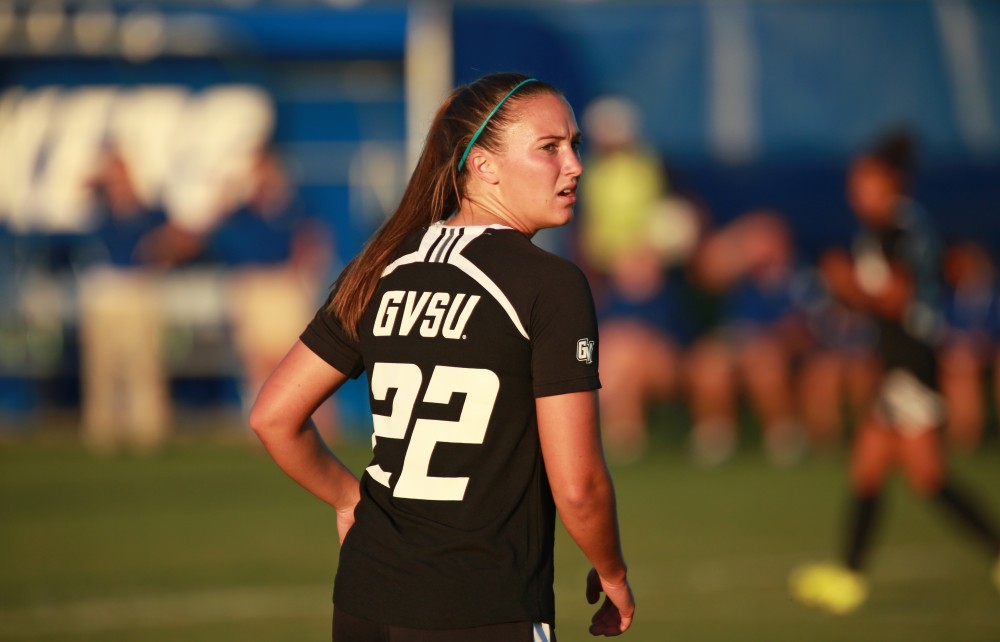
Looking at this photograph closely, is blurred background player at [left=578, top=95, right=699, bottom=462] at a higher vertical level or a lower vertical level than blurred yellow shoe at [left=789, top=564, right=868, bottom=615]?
higher

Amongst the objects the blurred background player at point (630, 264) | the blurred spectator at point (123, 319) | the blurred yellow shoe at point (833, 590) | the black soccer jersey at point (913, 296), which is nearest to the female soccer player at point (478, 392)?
the blurred yellow shoe at point (833, 590)

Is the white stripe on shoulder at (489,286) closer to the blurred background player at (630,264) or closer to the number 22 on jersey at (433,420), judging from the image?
the number 22 on jersey at (433,420)

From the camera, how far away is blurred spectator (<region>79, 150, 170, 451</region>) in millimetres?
15258

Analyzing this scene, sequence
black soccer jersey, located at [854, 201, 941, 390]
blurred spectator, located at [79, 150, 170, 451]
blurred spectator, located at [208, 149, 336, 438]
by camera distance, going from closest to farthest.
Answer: black soccer jersey, located at [854, 201, 941, 390], blurred spectator, located at [79, 150, 170, 451], blurred spectator, located at [208, 149, 336, 438]

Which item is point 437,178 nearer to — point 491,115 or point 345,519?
point 491,115

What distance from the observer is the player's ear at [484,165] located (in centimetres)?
320

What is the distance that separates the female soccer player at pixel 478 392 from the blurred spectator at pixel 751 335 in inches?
450

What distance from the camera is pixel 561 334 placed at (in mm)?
2932

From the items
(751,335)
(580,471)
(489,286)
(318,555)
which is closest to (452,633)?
(580,471)

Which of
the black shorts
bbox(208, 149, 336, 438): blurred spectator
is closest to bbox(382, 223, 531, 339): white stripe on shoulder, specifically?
the black shorts

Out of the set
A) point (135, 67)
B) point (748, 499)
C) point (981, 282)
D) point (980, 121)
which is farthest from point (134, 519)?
point (980, 121)

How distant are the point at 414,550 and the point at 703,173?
13185mm

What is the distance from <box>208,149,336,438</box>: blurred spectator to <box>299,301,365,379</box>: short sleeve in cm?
1208

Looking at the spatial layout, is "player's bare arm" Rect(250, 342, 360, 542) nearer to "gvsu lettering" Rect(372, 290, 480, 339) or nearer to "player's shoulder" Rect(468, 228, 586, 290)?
"gvsu lettering" Rect(372, 290, 480, 339)
